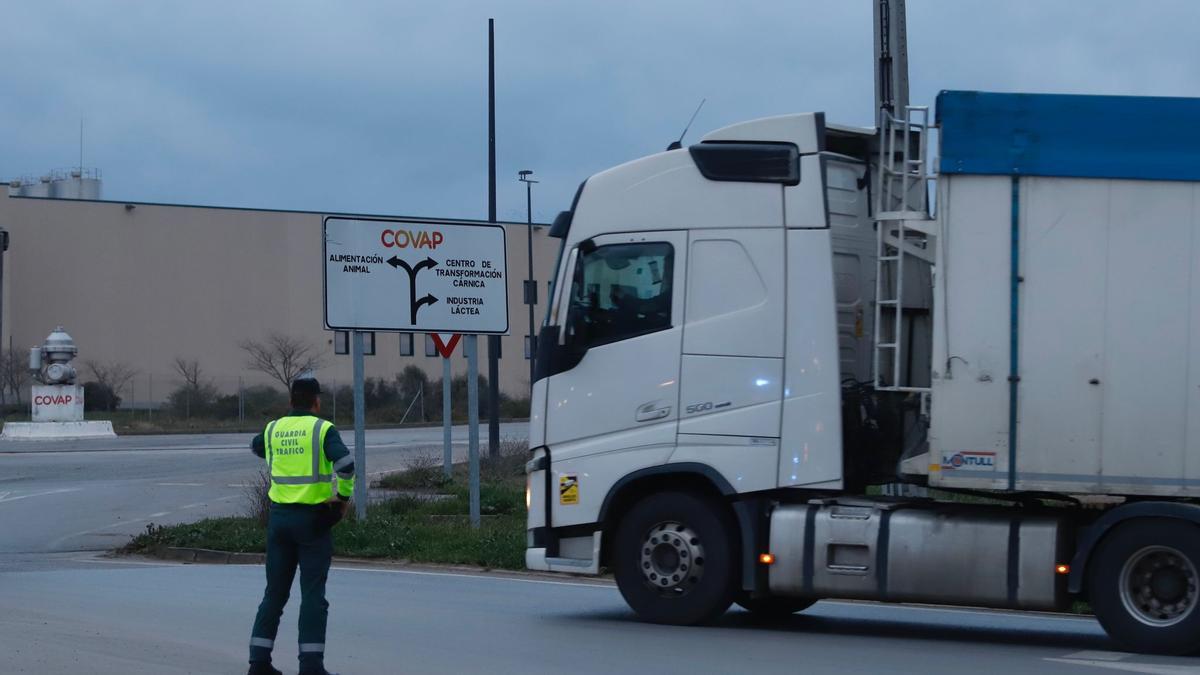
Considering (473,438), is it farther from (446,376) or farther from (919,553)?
(919,553)

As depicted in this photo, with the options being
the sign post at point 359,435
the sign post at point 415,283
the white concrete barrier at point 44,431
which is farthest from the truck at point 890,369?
the white concrete barrier at point 44,431

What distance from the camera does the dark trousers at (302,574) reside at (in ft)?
27.5

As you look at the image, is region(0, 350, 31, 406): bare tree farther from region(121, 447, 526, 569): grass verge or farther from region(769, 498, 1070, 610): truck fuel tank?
region(769, 498, 1070, 610): truck fuel tank

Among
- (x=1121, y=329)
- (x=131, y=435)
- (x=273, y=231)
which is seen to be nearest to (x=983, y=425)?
(x=1121, y=329)

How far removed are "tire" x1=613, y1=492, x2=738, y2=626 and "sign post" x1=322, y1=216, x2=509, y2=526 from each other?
24.8 ft

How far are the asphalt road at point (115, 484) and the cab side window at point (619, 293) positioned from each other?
860 centimetres

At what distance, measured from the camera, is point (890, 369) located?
10.7m

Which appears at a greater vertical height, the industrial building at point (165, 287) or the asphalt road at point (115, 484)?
the industrial building at point (165, 287)

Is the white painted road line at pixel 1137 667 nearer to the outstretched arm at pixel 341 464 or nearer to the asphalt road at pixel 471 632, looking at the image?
the asphalt road at pixel 471 632

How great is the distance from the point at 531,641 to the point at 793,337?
2737mm

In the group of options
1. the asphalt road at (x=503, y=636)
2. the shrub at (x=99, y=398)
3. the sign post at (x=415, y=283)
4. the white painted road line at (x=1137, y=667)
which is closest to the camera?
the white painted road line at (x=1137, y=667)

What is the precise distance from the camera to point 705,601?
10.7 meters

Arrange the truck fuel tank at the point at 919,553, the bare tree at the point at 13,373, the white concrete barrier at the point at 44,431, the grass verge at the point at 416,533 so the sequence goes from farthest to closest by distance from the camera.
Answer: the bare tree at the point at 13,373, the white concrete barrier at the point at 44,431, the grass verge at the point at 416,533, the truck fuel tank at the point at 919,553

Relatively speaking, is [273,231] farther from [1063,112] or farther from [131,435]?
[1063,112]
